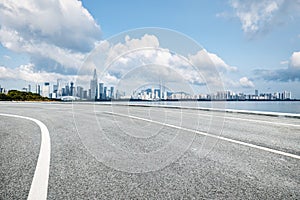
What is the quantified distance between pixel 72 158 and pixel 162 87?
11.4 ft

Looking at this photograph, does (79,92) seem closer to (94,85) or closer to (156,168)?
(94,85)

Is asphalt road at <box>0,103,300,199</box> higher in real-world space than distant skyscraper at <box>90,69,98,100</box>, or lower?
lower

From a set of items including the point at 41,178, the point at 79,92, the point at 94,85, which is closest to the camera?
the point at 41,178

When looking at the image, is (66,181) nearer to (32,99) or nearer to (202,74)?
(202,74)

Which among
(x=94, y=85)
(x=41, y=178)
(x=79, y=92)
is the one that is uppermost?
(x=94, y=85)

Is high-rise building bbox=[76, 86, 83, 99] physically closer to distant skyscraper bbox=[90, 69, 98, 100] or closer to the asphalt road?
distant skyscraper bbox=[90, 69, 98, 100]

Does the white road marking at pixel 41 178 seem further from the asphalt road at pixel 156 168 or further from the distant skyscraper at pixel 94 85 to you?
the distant skyscraper at pixel 94 85

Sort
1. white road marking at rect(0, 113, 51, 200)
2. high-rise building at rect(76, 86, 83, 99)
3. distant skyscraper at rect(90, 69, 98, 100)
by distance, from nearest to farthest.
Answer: white road marking at rect(0, 113, 51, 200), distant skyscraper at rect(90, 69, 98, 100), high-rise building at rect(76, 86, 83, 99)

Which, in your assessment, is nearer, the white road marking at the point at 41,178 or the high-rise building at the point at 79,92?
the white road marking at the point at 41,178

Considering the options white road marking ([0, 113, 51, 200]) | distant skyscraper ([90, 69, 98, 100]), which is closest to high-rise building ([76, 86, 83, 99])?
distant skyscraper ([90, 69, 98, 100])

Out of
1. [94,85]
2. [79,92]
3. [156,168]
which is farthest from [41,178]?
[79,92]

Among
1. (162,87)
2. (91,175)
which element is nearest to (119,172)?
(91,175)

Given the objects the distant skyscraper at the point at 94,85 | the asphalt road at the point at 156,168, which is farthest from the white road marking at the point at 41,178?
the distant skyscraper at the point at 94,85

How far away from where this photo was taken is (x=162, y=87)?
6.79 metres
